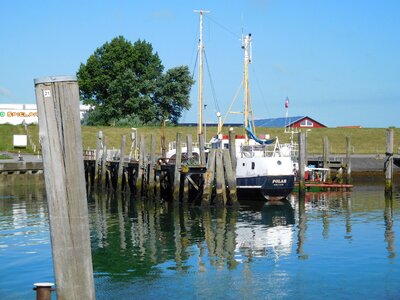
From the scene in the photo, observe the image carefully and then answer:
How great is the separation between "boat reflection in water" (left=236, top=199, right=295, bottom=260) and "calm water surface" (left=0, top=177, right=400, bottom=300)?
0.04m

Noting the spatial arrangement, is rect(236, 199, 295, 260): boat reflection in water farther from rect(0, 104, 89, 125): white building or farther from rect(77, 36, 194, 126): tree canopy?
rect(0, 104, 89, 125): white building

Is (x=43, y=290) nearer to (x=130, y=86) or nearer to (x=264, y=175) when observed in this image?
(x=264, y=175)

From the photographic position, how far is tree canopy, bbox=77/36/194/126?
293 ft

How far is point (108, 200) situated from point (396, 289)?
29.7 meters

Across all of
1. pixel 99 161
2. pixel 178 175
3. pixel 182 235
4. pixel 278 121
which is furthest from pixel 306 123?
pixel 182 235

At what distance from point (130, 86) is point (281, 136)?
21.5 m

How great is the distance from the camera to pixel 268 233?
1087 inches

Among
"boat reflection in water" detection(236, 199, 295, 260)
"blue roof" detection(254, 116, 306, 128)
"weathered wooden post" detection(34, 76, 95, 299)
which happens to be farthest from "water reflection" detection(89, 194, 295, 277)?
"blue roof" detection(254, 116, 306, 128)

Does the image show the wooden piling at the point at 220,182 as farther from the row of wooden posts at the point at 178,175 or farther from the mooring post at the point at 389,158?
the mooring post at the point at 389,158

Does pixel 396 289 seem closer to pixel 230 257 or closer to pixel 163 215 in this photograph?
pixel 230 257

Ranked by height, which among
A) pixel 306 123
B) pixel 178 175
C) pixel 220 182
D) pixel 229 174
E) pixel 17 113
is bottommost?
pixel 220 182

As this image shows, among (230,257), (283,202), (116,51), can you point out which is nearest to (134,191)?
(283,202)

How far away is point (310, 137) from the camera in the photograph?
8400cm

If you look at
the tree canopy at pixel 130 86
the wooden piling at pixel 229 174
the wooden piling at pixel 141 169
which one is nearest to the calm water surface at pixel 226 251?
the wooden piling at pixel 229 174
